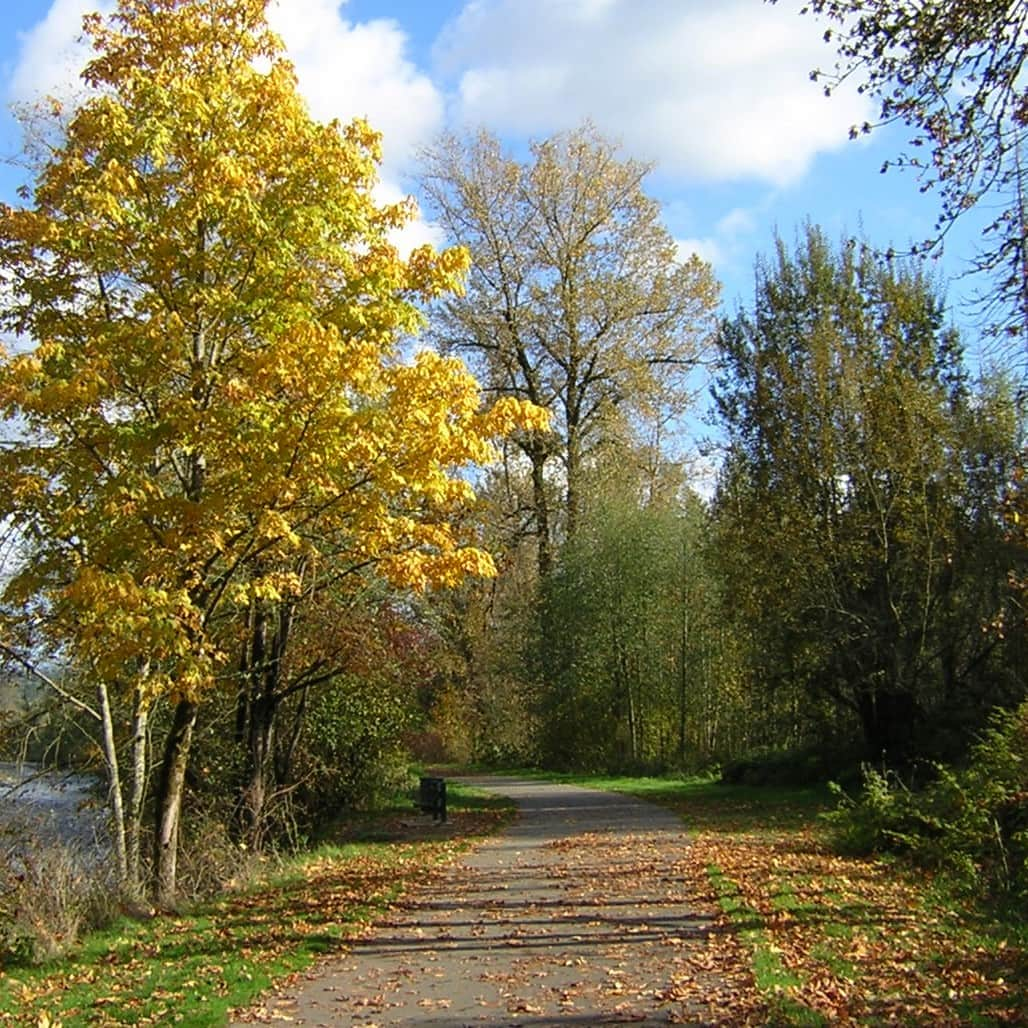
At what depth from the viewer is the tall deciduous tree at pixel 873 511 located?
67.7 ft

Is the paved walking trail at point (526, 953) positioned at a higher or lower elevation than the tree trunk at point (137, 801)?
lower

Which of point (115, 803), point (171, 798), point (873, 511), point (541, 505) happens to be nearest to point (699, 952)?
point (171, 798)

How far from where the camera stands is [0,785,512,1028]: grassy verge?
7555mm

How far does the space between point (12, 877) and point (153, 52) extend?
8.59 meters

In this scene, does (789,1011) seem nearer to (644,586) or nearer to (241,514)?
(241,514)

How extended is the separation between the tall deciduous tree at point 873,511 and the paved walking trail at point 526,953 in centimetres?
852

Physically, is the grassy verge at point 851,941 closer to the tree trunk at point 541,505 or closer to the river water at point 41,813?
the river water at point 41,813

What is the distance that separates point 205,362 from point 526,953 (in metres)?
6.78

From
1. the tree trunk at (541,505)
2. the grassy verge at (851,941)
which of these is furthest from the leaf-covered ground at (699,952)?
the tree trunk at (541,505)

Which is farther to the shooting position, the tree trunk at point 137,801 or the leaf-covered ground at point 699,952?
→ the tree trunk at point 137,801

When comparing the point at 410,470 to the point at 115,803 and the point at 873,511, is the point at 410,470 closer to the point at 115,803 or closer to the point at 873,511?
the point at 115,803

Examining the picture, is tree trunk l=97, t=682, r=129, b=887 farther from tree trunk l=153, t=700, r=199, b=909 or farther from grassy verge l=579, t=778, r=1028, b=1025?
grassy verge l=579, t=778, r=1028, b=1025

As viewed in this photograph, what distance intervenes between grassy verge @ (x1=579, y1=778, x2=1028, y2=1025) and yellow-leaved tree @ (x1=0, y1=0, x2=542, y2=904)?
4.14m

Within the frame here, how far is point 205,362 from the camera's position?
38.6 feet
